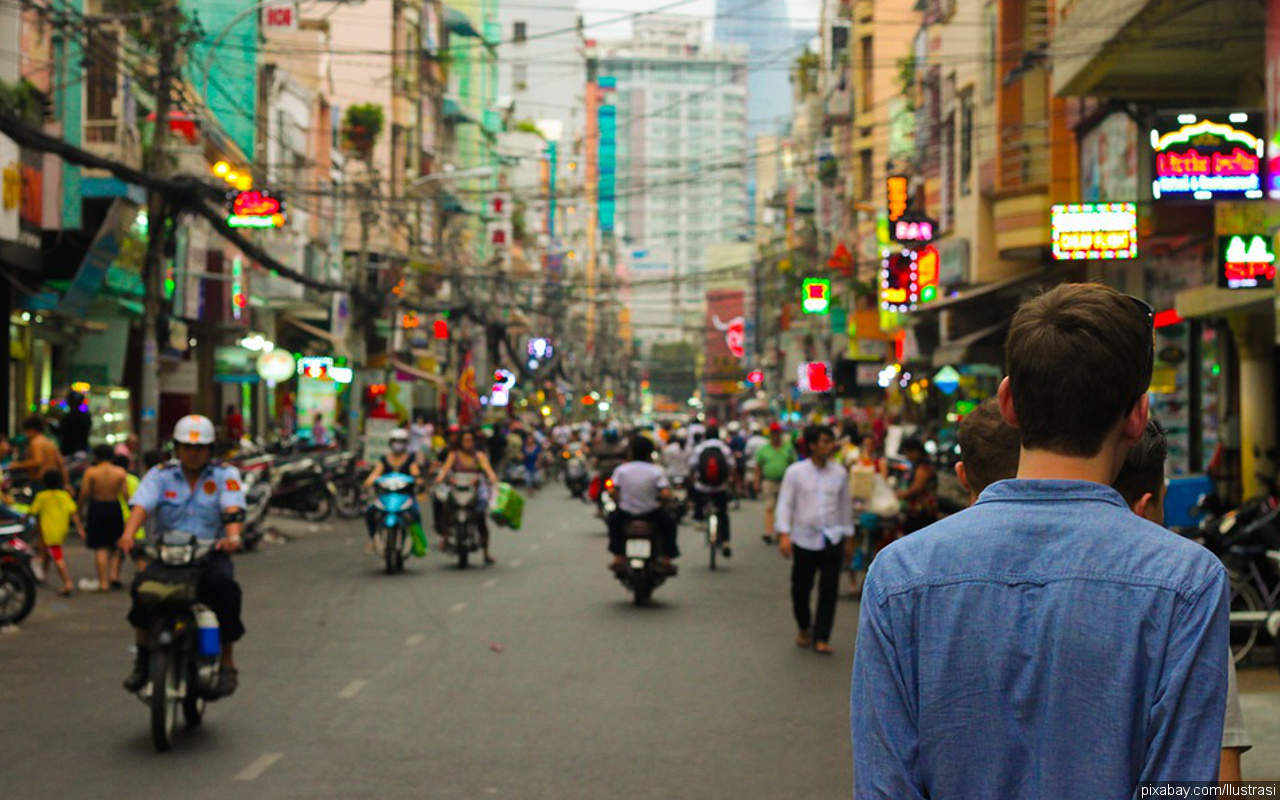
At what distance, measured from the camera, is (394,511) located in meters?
20.8

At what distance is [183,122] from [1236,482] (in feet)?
76.0

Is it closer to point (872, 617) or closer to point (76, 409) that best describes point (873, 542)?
point (76, 409)

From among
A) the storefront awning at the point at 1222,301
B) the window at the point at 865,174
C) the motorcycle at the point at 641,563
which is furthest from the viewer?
the window at the point at 865,174

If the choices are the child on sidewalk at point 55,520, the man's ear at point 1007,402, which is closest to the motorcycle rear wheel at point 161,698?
the man's ear at point 1007,402

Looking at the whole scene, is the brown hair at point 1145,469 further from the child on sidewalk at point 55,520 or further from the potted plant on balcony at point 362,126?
the potted plant on balcony at point 362,126

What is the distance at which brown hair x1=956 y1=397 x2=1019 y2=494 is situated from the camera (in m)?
5.23

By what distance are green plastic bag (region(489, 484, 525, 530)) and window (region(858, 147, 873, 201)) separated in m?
44.0

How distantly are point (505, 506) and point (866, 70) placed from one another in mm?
47274

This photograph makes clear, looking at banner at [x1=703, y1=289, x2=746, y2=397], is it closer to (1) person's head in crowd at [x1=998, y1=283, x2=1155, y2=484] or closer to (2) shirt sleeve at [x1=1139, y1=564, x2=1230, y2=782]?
(1) person's head in crowd at [x1=998, y1=283, x2=1155, y2=484]

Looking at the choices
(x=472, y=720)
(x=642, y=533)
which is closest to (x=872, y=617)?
(x=472, y=720)

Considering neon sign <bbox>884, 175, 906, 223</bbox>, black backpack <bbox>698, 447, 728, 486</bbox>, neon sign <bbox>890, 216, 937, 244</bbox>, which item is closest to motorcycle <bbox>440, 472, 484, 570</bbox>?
black backpack <bbox>698, 447, 728, 486</bbox>

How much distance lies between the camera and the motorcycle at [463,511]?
21656mm

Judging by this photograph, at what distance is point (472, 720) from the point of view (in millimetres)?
10562

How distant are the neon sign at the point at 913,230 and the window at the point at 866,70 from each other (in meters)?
24.7
